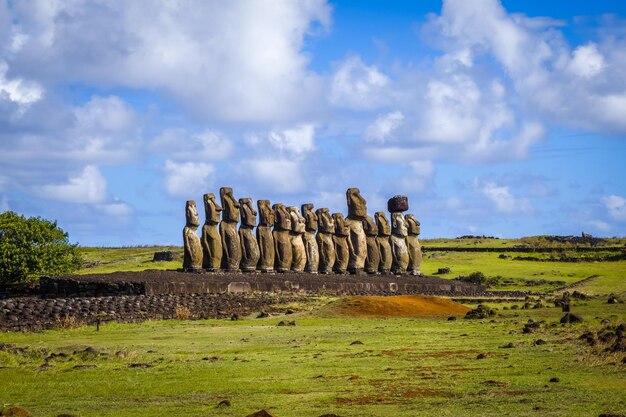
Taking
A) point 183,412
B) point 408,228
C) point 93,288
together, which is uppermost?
point 408,228

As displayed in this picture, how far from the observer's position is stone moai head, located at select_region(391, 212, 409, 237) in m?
51.0

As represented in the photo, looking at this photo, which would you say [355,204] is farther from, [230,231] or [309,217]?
[230,231]

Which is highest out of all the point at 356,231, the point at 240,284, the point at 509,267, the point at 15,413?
the point at 356,231

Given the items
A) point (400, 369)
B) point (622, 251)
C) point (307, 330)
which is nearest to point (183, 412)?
point (400, 369)

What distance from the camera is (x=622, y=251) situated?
→ 208ft

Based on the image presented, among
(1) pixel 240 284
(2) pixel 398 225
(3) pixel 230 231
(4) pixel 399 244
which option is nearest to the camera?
(1) pixel 240 284

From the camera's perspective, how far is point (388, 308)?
32.4 m

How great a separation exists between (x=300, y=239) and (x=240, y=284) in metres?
8.96

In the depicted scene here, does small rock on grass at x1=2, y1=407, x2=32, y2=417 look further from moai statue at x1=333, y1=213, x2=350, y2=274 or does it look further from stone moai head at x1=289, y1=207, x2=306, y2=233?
moai statue at x1=333, y1=213, x2=350, y2=274

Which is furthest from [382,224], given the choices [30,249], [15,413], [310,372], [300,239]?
[15,413]

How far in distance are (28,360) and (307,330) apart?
8.67 metres

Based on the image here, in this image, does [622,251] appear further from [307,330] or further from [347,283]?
[307,330]

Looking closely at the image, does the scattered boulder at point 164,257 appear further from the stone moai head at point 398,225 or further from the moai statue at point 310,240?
the moai statue at point 310,240

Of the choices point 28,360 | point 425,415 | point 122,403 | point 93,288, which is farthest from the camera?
point 93,288
